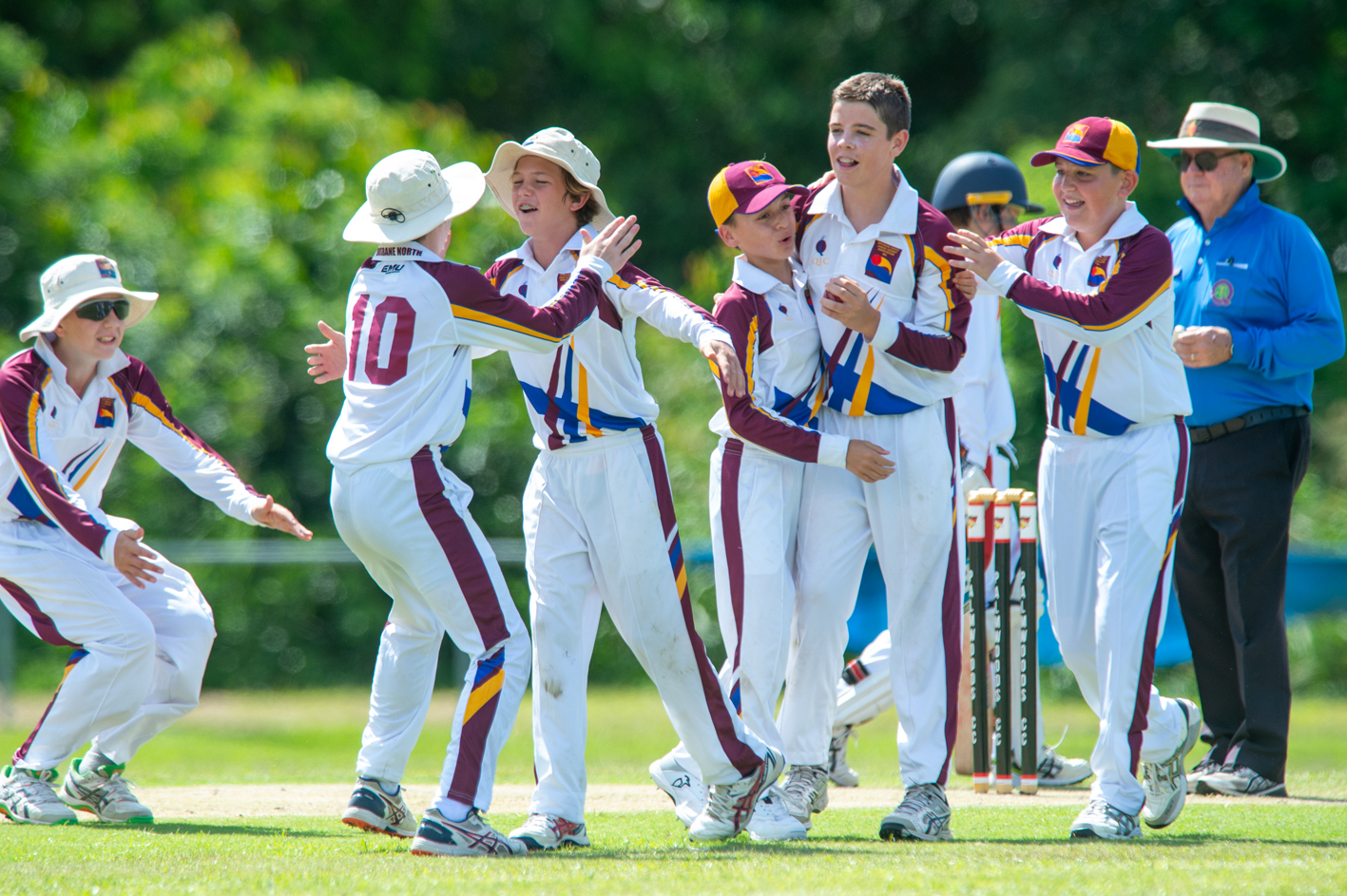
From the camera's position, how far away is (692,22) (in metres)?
22.9

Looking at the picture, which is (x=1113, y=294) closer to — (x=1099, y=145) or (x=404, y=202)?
(x=1099, y=145)

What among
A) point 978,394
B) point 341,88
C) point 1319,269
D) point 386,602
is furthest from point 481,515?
point 1319,269

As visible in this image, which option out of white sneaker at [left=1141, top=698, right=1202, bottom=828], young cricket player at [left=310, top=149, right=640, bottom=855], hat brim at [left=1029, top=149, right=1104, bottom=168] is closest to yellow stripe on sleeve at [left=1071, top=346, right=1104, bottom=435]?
hat brim at [left=1029, top=149, right=1104, bottom=168]

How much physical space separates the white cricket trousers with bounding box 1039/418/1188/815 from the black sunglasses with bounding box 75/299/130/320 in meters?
4.03

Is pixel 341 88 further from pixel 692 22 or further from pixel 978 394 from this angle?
pixel 978 394

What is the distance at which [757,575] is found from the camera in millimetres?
5660

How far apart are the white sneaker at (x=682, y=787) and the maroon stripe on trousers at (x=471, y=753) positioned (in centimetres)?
99

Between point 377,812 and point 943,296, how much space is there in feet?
9.73

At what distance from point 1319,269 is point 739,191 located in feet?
10.3

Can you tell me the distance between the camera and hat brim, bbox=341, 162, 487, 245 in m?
5.30

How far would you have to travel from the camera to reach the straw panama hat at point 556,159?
215 inches

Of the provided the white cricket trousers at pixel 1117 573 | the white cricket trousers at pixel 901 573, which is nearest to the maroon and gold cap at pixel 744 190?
the white cricket trousers at pixel 901 573

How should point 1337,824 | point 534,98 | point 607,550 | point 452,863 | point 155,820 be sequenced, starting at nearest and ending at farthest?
point 452,863 → point 607,550 → point 1337,824 → point 155,820 → point 534,98

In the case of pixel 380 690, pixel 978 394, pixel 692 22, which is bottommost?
pixel 380 690
